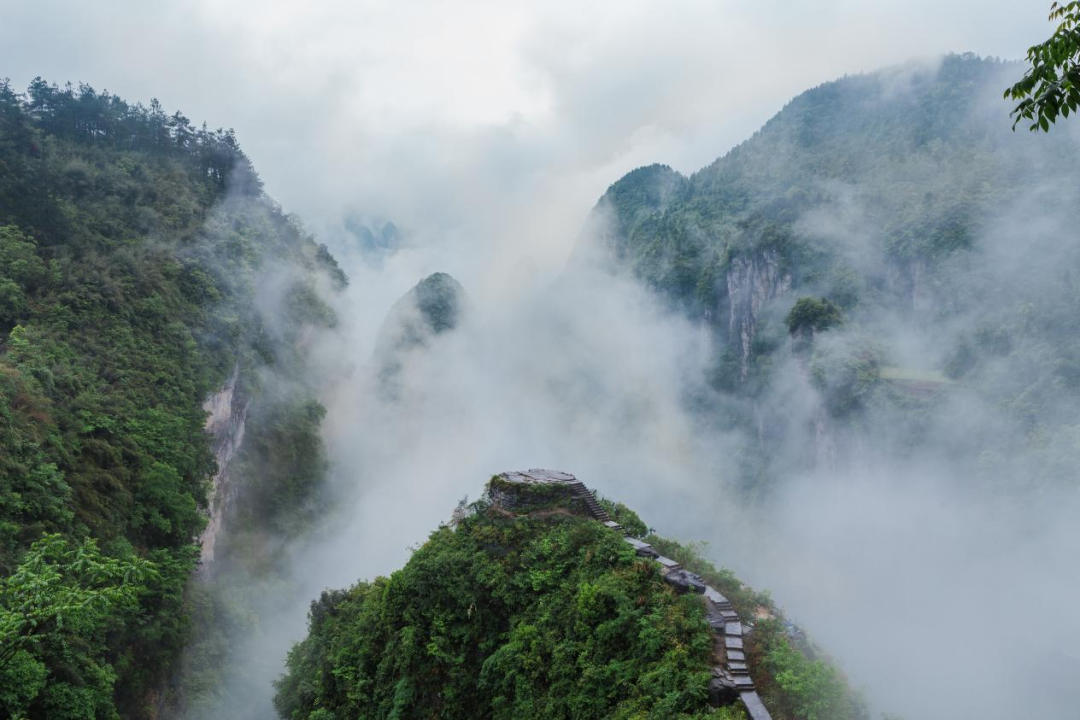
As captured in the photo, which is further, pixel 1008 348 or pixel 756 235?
pixel 756 235

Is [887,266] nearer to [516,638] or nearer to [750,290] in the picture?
[750,290]

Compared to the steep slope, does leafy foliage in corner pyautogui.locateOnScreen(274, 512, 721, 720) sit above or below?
below

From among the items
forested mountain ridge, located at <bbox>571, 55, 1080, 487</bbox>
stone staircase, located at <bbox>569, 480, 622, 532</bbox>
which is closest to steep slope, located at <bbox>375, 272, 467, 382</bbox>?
forested mountain ridge, located at <bbox>571, 55, 1080, 487</bbox>

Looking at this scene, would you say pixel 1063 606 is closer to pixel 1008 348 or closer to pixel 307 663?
pixel 1008 348

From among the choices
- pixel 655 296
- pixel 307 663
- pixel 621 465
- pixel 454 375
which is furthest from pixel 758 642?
pixel 655 296

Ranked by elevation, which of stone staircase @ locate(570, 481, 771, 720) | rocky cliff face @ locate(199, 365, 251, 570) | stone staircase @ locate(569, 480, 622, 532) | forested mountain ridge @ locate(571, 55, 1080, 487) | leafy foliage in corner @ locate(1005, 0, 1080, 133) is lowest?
stone staircase @ locate(570, 481, 771, 720)

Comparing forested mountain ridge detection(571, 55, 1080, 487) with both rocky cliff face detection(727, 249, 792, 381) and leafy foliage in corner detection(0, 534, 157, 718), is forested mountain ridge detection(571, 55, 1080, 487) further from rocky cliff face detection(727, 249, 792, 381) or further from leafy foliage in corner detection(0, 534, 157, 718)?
leafy foliage in corner detection(0, 534, 157, 718)
